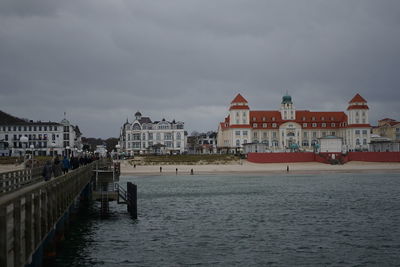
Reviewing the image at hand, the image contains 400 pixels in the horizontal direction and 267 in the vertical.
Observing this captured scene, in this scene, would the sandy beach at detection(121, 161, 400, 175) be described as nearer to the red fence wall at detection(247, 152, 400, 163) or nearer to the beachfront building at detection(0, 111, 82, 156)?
the red fence wall at detection(247, 152, 400, 163)

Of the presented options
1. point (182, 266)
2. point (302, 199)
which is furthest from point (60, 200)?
point (302, 199)

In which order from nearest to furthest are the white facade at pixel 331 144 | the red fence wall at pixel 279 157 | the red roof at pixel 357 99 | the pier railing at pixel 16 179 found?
1. the pier railing at pixel 16 179
2. the red fence wall at pixel 279 157
3. the white facade at pixel 331 144
4. the red roof at pixel 357 99

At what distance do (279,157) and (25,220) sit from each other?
375ft

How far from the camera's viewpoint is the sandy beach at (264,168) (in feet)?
346

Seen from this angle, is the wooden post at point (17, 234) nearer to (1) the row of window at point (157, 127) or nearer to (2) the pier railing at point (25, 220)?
(2) the pier railing at point (25, 220)

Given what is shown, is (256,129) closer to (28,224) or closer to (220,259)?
(220,259)

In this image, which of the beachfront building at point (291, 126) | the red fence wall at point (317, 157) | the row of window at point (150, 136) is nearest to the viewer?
the red fence wall at point (317, 157)

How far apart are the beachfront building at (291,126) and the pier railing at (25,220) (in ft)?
436

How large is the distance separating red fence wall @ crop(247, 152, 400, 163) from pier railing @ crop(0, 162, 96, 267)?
10662 cm

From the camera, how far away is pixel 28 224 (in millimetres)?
12438

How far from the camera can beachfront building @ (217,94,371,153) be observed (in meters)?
152

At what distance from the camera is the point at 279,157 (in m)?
124

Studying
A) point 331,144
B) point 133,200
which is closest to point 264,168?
point 331,144

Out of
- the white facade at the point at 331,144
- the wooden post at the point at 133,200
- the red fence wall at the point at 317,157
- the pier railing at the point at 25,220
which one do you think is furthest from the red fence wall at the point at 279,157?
the pier railing at the point at 25,220
